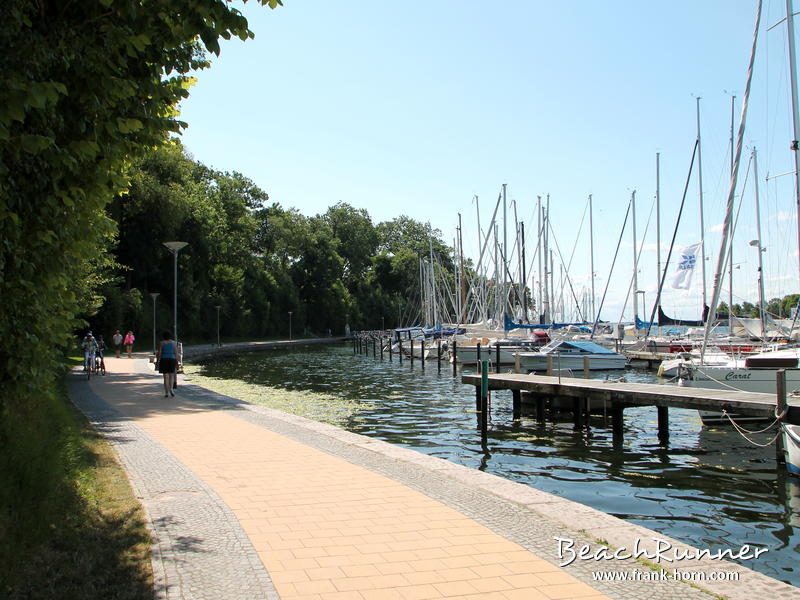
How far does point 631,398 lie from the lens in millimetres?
16406

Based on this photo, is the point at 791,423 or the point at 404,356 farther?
the point at 404,356

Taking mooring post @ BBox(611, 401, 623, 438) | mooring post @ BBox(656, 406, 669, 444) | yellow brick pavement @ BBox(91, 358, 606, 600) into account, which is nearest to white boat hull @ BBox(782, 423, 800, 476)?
mooring post @ BBox(656, 406, 669, 444)

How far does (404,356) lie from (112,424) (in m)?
42.4

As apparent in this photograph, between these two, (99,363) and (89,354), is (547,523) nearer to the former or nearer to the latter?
(89,354)

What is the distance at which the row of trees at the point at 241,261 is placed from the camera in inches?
1977

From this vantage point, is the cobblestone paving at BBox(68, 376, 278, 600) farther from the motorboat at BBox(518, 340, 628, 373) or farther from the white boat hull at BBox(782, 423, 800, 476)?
the motorboat at BBox(518, 340, 628, 373)

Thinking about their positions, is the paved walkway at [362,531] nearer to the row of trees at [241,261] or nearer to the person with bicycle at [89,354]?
the row of trees at [241,261]

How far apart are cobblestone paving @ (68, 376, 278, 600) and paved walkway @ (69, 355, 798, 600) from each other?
0.6 inches

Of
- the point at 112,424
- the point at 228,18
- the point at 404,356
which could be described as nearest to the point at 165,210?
the point at 404,356

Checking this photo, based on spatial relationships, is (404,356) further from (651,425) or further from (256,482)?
(256,482)

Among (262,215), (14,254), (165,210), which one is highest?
(262,215)

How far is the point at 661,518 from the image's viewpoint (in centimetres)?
976

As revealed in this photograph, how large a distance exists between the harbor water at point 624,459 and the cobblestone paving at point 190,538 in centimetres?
585

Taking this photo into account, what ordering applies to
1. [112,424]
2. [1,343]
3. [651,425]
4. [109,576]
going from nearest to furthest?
1. [109,576]
2. [1,343]
3. [112,424]
4. [651,425]
